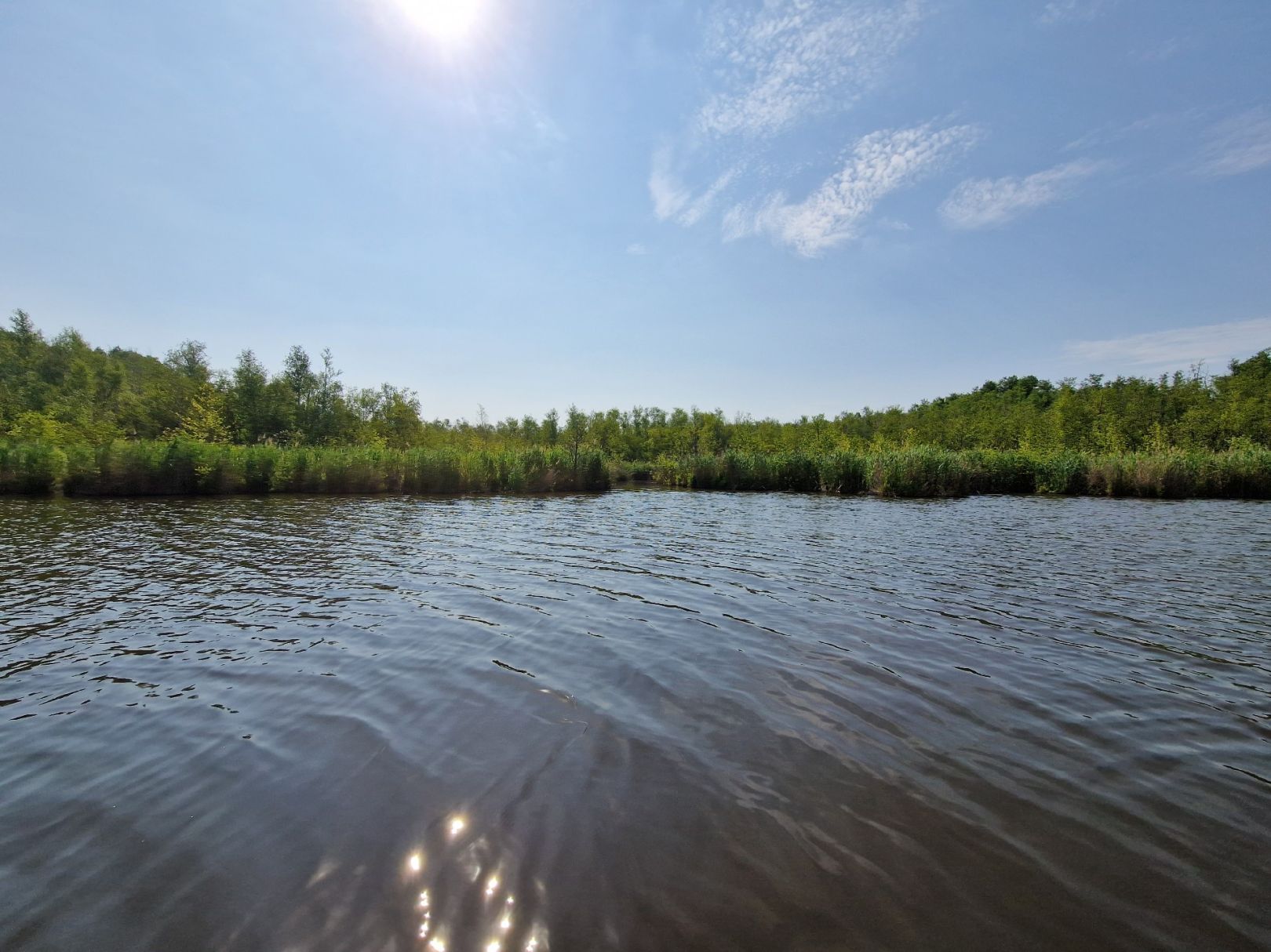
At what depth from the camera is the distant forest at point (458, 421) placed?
43.4 metres

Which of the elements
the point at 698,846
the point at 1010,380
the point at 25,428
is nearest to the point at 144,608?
the point at 698,846

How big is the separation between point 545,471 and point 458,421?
87.6 ft

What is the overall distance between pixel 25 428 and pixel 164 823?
156ft

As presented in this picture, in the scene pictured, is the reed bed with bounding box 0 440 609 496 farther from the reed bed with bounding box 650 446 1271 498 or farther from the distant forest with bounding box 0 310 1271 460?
the reed bed with bounding box 650 446 1271 498

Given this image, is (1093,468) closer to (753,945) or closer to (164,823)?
(753,945)

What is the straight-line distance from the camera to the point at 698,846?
3.23 metres

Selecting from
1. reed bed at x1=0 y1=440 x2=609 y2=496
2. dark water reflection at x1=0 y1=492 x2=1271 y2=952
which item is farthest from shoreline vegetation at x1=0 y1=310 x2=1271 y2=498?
dark water reflection at x1=0 y1=492 x2=1271 y2=952

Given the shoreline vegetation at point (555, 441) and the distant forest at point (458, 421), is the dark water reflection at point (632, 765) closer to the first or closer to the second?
the shoreline vegetation at point (555, 441)

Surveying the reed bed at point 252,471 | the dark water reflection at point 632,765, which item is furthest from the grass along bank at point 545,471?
the dark water reflection at point 632,765

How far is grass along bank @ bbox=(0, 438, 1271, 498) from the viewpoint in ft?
82.4

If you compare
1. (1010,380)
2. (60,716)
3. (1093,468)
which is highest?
(1010,380)

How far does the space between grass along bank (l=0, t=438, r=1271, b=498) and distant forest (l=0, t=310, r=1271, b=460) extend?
6.30 metres

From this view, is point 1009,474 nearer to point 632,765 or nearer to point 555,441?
point 632,765

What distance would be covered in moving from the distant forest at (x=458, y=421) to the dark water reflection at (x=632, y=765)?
36.1 m
